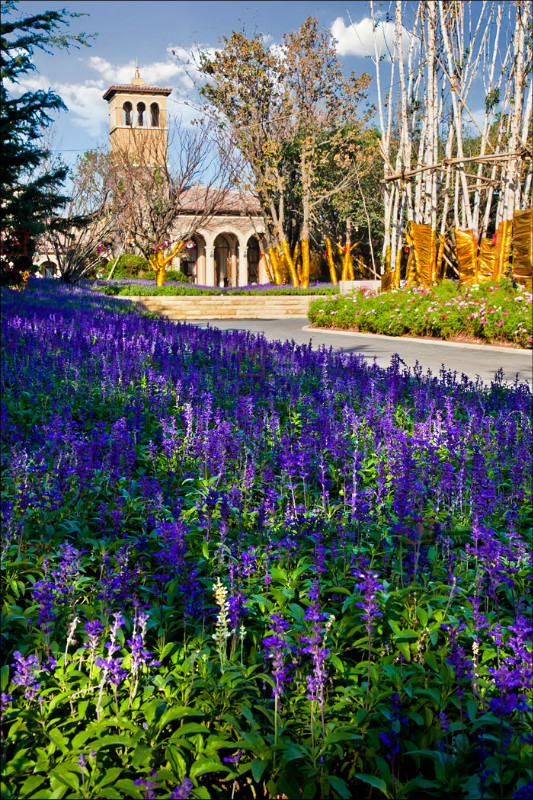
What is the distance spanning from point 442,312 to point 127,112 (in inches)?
2109

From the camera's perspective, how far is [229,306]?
88.2 ft

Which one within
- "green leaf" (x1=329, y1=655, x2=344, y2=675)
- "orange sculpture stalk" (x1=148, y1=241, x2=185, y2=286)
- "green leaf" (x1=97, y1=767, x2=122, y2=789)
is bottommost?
"green leaf" (x1=97, y1=767, x2=122, y2=789)

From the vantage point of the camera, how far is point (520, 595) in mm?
3029

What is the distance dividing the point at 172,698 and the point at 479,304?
13936 mm

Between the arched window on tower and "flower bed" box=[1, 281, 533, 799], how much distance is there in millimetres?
60973

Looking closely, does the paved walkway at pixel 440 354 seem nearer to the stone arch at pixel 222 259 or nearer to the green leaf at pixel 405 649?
the green leaf at pixel 405 649

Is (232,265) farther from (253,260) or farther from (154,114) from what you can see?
(154,114)

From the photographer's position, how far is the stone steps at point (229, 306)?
26.1m

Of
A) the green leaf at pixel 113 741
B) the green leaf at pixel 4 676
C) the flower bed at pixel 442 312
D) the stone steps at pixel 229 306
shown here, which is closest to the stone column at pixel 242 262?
the stone steps at pixel 229 306

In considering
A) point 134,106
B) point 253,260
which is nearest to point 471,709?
point 253,260

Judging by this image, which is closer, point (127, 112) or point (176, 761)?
point (176, 761)

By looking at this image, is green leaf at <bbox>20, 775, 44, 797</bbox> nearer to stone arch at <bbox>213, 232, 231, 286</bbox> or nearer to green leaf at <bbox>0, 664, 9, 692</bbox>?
green leaf at <bbox>0, 664, 9, 692</bbox>

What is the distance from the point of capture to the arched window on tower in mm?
60312

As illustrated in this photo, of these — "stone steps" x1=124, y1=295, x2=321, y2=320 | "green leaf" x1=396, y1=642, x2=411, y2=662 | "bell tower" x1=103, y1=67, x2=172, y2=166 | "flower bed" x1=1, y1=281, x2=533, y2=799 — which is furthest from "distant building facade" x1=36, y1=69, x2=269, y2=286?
"green leaf" x1=396, y1=642, x2=411, y2=662
